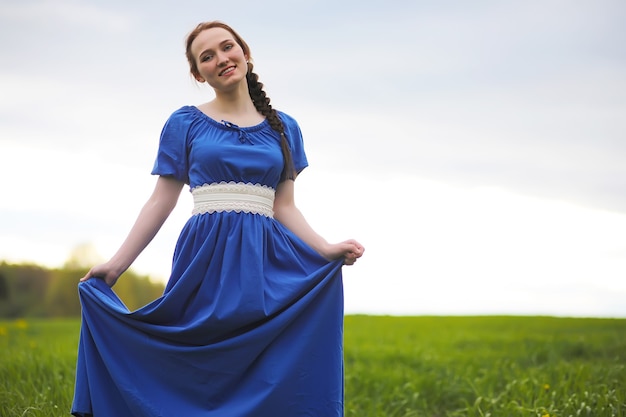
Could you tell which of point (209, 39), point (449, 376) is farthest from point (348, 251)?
point (449, 376)

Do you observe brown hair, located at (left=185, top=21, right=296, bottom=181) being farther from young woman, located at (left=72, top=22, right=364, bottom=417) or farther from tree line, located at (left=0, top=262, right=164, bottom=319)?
tree line, located at (left=0, top=262, right=164, bottom=319)

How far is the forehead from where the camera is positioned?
140 inches

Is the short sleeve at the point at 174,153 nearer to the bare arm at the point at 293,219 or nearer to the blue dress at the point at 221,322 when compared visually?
the blue dress at the point at 221,322

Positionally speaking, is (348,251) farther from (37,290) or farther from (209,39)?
(37,290)

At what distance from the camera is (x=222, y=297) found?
328 centimetres

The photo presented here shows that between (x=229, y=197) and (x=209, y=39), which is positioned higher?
(x=209, y=39)

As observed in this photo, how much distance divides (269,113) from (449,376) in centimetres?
361

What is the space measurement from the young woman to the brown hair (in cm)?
2

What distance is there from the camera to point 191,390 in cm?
328

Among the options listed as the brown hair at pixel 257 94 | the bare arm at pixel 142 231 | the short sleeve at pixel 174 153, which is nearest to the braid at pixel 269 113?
the brown hair at pixel 257 94

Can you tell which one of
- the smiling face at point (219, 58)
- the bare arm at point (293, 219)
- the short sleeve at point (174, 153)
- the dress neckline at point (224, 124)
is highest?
the smiling face at point (219, 58)

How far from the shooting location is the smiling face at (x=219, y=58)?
3.54 metres

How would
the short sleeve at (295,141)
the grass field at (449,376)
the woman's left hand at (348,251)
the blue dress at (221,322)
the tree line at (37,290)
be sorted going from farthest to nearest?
1. the tree line at (37,290)
2. the grass field at (449,376)
3. the short sleeve at (295,141)
4. the woman's left hand at (348,251)
5. the blue dress at (221,322)

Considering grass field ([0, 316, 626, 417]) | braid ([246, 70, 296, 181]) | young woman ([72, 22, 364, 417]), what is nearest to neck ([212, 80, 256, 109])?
young woman ([72, 22, 364, 417])
